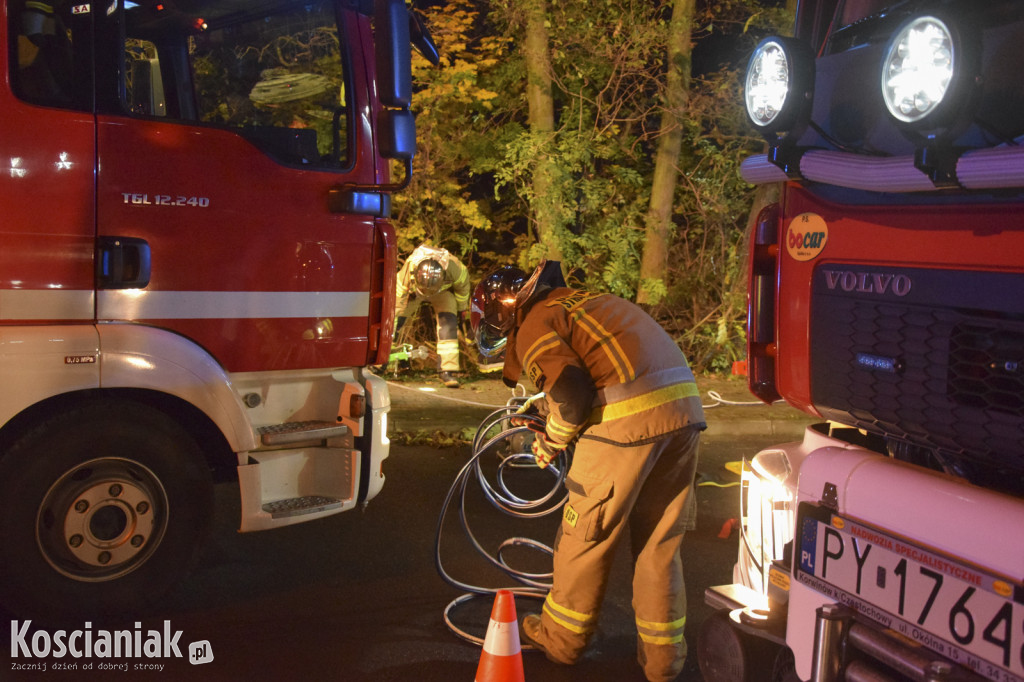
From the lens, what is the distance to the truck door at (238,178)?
159 inches

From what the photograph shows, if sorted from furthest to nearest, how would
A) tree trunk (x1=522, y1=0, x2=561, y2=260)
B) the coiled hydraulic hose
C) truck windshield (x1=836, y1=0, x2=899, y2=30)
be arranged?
tree trunk (x1=522, y1=0, x2=561, y2=260)
the coiled hydraulic hose
truck windshield (x1=836, y1=0, x2=899, y2=30)

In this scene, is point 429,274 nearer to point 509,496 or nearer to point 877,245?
point 509,496

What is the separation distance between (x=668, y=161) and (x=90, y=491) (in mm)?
9422

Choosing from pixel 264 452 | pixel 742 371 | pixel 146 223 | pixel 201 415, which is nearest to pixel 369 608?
pixel 264 452

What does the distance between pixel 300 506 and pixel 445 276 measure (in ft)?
17.8

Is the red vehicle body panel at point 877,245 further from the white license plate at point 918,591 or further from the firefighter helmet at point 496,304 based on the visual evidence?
the firefighter helmet at point 496,304

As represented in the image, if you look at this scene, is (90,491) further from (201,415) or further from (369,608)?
(369,608)

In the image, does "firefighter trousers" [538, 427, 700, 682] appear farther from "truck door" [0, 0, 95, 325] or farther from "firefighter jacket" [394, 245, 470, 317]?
"firefighter jacket" [394, 245, 470, 317]

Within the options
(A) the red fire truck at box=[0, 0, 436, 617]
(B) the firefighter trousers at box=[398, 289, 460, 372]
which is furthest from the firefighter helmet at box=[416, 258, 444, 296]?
(A) the red fire truck at box=[0, 0, 436, 617]

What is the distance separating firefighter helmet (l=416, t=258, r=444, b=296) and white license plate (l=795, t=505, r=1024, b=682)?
6977 mm

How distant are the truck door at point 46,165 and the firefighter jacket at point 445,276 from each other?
5.47 meters

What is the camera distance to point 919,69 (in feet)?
7.41

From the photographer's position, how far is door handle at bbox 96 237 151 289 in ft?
13.0

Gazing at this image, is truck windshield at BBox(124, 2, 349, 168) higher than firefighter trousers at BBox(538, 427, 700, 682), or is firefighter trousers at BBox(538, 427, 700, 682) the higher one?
truck windshield at BBox(124, 2, 349, 168)
